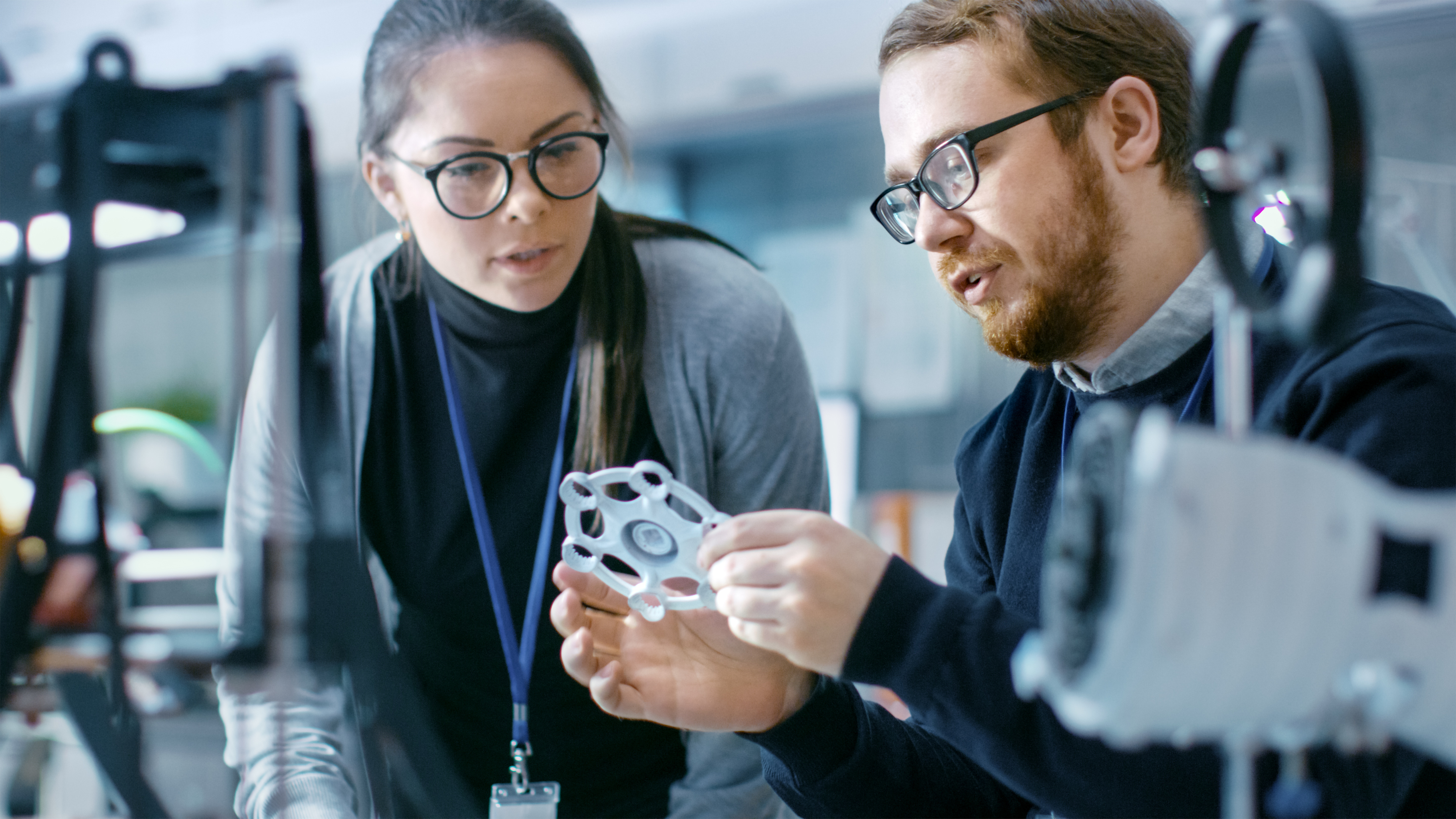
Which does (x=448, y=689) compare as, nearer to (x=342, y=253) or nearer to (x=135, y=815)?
(x=135, y=815)

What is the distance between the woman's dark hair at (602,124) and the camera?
1.13 m

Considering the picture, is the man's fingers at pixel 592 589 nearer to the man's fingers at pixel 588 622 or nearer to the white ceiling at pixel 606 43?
the man's fingers at pixel 588 622

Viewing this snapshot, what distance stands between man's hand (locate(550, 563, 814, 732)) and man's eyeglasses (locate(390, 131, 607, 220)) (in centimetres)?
39

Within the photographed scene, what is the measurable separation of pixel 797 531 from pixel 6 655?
605mm

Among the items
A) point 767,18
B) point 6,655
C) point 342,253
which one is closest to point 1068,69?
point 6,655

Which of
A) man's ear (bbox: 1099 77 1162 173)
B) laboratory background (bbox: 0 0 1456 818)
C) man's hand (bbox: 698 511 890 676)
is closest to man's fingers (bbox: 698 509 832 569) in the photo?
man's hand (bbox: 698 511 890 676)

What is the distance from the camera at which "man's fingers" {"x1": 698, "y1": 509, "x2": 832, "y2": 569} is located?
2.22ft

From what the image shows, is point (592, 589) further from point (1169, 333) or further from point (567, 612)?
point (1169, 333)

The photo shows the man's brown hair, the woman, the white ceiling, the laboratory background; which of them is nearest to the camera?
the man's brown hair

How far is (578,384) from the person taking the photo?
1.18 meters

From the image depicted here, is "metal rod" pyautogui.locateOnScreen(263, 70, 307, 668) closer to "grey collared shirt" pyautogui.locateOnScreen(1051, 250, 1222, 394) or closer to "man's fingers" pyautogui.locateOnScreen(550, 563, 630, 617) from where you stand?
"man's fingers" pyautogui.locateOnScreen(550, 563, 630, 617)

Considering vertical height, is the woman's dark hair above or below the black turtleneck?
above

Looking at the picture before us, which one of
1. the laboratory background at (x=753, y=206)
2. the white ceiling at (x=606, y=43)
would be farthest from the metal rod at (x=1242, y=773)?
the white ceiling at (x=606, y=43)

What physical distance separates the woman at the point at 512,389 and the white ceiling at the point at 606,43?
1.15 meters
